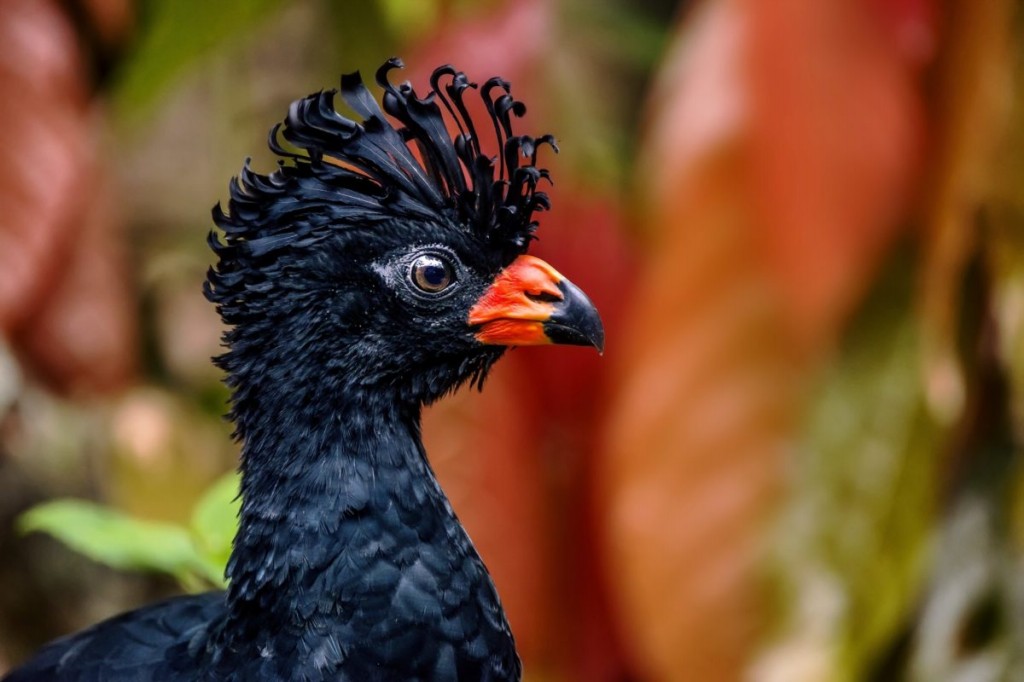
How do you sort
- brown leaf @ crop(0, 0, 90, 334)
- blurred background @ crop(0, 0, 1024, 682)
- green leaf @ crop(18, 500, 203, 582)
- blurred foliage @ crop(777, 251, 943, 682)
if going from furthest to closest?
brown leaf @ crop(0, 0, 90, 334) < blurred foliage @ crop(777, 251, 943, 682) < blurred background @ crop(0, 0, 1024, 682) < green leaf @ crop(18, 500, 203, 582)

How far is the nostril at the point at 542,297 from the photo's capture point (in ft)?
4.35

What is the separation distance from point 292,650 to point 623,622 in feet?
5.41

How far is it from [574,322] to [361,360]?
0.26 meters

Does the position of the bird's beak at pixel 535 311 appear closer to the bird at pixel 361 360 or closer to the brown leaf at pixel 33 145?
the bird at pixel 361 360

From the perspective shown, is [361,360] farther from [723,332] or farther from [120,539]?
[723,332]

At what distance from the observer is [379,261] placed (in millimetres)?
1278

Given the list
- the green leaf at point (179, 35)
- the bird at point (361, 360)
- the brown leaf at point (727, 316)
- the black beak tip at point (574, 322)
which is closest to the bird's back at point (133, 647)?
the bird at point (361, 360)

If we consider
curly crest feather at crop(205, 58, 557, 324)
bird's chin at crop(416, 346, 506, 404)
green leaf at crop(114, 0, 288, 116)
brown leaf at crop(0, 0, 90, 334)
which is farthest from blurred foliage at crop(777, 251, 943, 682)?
brown leaf at crop(0, 0, 90, 334)

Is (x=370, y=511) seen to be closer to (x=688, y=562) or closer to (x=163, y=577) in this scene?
(x=688, y=562)

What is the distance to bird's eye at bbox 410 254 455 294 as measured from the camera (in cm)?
129

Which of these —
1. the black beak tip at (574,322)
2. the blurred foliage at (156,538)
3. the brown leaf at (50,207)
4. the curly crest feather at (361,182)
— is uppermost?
the brown leaf at (50,207)

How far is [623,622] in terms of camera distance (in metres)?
2.72

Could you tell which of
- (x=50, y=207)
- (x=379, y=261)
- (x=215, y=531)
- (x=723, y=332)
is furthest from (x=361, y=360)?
(x=50, y=207)

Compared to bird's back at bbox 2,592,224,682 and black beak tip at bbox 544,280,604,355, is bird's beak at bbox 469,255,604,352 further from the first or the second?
bird's back at bbox 2,592,224,682
